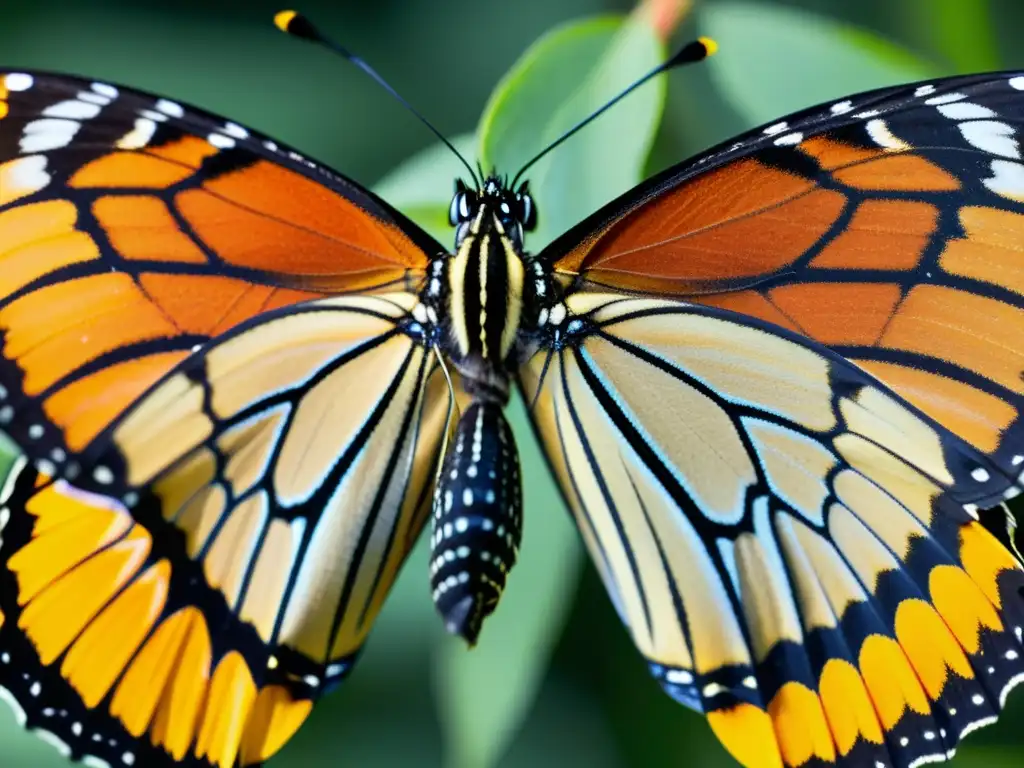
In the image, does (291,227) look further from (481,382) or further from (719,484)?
(719,484)

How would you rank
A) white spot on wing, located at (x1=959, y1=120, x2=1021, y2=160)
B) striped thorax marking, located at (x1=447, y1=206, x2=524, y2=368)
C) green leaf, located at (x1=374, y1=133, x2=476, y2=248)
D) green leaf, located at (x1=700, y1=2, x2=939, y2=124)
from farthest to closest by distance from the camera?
green leaf, located at (x1=700, y1=2, x2=939, y2=124)
green leaf, located at (x1=374, y1=133, x2=476, y2=248)
striped thorax marking, located at (x1=447, y1=206, x2=524, y2=368)
white spot on wing, located at (x1=959, y1=120, x2=1021, y2=160)

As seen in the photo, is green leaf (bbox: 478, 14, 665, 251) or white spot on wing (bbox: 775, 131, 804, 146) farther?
green leaf (bbox: 478, 14, 665, 251)

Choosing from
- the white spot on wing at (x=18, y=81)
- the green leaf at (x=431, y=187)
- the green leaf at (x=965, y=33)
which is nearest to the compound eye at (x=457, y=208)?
the green leaf at (x=431, y=187)

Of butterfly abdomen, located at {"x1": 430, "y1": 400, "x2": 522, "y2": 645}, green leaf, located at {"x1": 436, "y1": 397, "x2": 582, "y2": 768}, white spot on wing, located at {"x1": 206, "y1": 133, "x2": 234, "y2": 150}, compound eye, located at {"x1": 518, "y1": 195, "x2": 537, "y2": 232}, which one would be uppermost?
white spot on wing, located at {"x1": 206, "y1": 133, "x2": 234, "y2": 150}

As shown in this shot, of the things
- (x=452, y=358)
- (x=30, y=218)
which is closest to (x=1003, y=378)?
(x=452, y=358)

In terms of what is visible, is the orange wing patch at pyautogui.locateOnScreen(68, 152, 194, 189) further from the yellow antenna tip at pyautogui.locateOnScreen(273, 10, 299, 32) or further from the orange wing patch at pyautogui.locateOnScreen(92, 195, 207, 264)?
the yellow antenna tip at pyautogui.locateOnScreen(273, 10, 299, 32)

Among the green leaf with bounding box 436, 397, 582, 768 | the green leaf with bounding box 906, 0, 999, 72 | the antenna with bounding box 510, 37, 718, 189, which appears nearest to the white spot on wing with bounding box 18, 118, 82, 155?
the antenna with bounding box 510, 37, 718, 189

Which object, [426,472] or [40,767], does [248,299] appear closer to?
[426,472]

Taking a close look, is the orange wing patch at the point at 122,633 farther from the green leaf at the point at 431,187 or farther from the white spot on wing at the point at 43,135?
the green leaf at the point at 431,187
